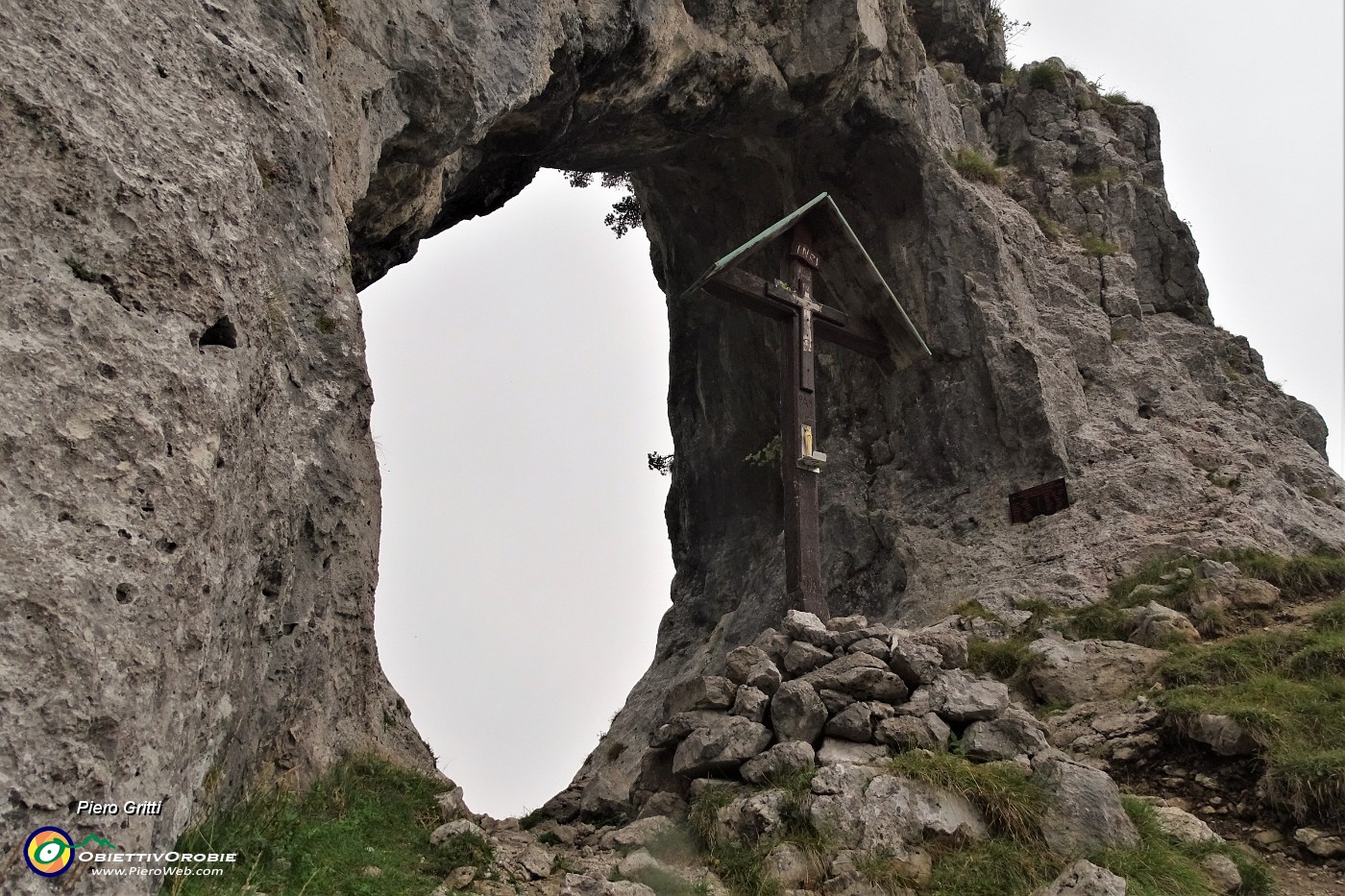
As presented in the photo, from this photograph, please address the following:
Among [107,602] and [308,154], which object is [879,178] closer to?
[308,154]

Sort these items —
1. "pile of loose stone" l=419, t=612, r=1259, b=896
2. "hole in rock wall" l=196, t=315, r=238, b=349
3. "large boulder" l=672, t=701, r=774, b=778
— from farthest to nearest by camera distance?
1. "large boulder" l=672, t=701, r=774, b=778
2. "pile of loose stone" l=419, t=612, r=1259, b=896
3. "hole in rock wall" l=196, t=315, r=238, b=349

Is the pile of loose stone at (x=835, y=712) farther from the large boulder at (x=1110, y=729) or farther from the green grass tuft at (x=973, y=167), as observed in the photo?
the green grass tuft at (x=973, y=167)

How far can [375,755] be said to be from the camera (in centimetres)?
644

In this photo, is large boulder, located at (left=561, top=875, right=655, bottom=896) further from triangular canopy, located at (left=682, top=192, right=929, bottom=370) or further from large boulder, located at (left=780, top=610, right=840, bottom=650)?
triangular canopy, located at (left=682, top=192, right=929, bottom=370)

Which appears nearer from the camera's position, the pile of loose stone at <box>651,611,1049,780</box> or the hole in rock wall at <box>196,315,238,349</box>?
the hole in rock wall at <box>196,315,238,349</box>

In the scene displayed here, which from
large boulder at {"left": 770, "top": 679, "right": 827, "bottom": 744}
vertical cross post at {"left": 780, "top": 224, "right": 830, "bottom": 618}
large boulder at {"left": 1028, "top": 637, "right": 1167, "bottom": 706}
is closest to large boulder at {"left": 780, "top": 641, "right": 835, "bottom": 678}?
large boulder at {"left": 770, "top": 679, "right": 827, "bottom": 744}

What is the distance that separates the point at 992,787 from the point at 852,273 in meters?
7.05

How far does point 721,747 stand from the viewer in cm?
671

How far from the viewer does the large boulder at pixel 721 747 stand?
6664mm

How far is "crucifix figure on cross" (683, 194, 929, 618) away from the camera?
31.5 feet

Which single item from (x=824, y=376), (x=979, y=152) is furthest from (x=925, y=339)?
(x=979, y=152)

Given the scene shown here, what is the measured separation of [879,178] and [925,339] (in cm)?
267

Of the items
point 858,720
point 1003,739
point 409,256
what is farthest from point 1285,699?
point 409,256

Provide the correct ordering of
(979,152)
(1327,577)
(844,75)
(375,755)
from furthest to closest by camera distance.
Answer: (979,152) → (844,75) → (1327,577) → (375,755)
